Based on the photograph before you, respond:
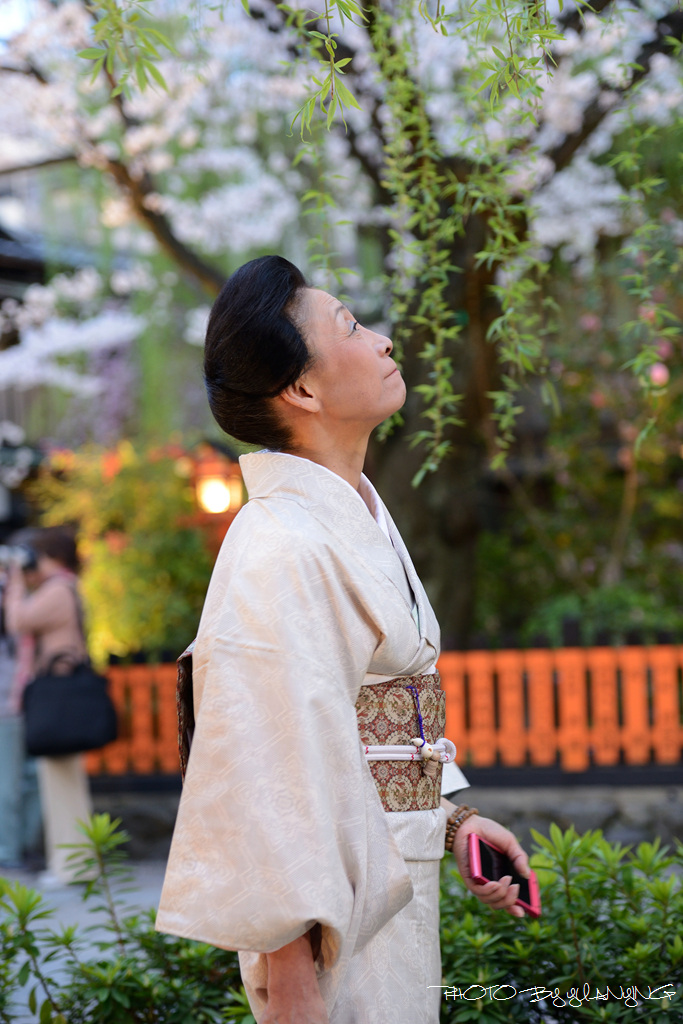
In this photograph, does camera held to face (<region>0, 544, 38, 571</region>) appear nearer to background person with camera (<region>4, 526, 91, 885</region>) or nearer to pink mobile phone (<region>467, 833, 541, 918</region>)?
background person with camera (<region>4, 526, 91, 885</region>)

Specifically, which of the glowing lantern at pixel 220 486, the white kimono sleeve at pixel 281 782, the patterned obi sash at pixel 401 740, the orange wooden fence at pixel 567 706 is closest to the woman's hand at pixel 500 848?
the patterned obi sash at pixel 401 740

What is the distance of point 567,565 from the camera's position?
7645 mm

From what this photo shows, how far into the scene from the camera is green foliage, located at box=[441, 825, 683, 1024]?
6.29ft

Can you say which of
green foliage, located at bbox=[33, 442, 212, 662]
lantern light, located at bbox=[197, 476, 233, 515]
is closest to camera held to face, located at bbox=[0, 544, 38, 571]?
green foliage, located at bbox=[33, 442, 212, 662]

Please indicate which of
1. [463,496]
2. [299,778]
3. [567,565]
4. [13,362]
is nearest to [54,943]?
[299,778]

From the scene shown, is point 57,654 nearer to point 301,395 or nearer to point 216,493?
point 216,493

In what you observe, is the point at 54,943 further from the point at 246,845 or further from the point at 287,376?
the point at 287,376

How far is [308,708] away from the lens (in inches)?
52.0

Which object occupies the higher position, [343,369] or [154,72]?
[154,72]

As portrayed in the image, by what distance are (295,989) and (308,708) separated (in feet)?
1.24

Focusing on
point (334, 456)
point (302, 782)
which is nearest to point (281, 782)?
point (302, 782)

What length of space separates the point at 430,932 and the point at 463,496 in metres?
4.62

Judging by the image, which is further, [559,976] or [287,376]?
[559,976]

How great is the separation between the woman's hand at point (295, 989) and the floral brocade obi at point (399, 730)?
0.25 meters
